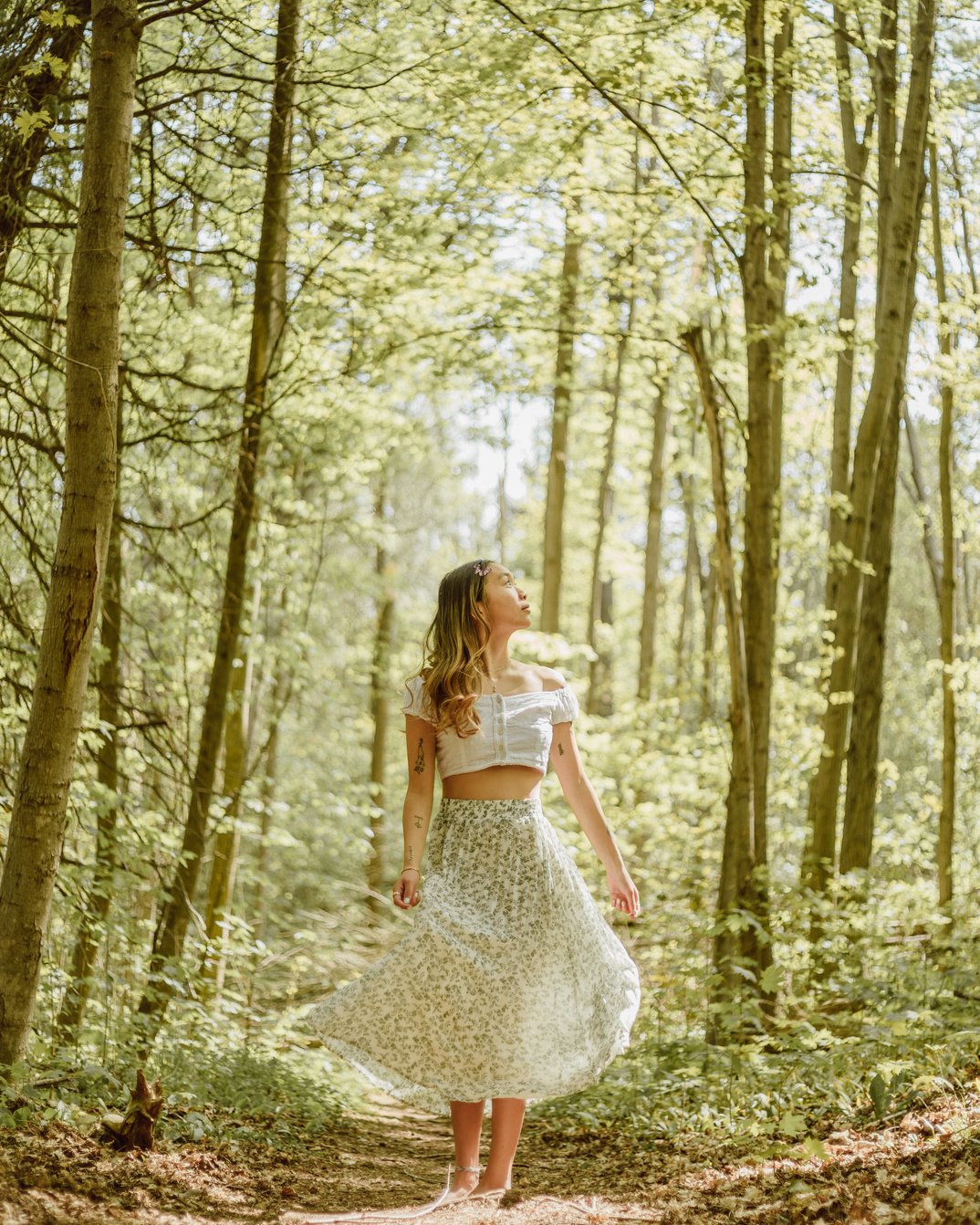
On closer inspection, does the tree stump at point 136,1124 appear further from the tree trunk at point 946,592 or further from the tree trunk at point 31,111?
the tree trunk at point 946,592

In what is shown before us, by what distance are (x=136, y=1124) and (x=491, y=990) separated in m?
1.22

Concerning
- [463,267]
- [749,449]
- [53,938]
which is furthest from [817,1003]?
[463,267]

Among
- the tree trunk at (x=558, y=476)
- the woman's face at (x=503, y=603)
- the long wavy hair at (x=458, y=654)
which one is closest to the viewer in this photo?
the long wavy hair at (x=458, y=654)

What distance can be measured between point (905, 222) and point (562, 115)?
2.41m

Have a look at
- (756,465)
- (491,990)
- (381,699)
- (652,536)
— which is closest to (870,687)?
(756,465)

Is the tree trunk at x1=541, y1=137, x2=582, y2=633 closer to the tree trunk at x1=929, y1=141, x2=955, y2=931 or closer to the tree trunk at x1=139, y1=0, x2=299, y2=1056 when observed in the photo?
the tree trunk at x1=929, y1=141, x2=955, y2=931

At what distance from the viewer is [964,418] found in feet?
54.4

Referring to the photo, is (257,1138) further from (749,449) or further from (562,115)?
(562,115)

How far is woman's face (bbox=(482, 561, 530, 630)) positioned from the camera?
4.21m

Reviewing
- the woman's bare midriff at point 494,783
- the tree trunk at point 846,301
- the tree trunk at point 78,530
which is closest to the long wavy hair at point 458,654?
the woman's bare midriff at point 494,783

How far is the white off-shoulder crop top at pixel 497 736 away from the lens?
4109 millimetres

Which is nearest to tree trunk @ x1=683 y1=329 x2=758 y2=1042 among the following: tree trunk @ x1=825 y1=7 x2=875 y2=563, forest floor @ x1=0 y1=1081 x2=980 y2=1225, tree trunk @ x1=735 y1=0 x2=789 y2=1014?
tree trunk @ x1=735 y1=0 x2=789 y2=1014

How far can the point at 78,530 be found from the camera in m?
3.95

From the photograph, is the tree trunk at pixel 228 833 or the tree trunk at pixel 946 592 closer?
the tree trunk at pixel 228 833
